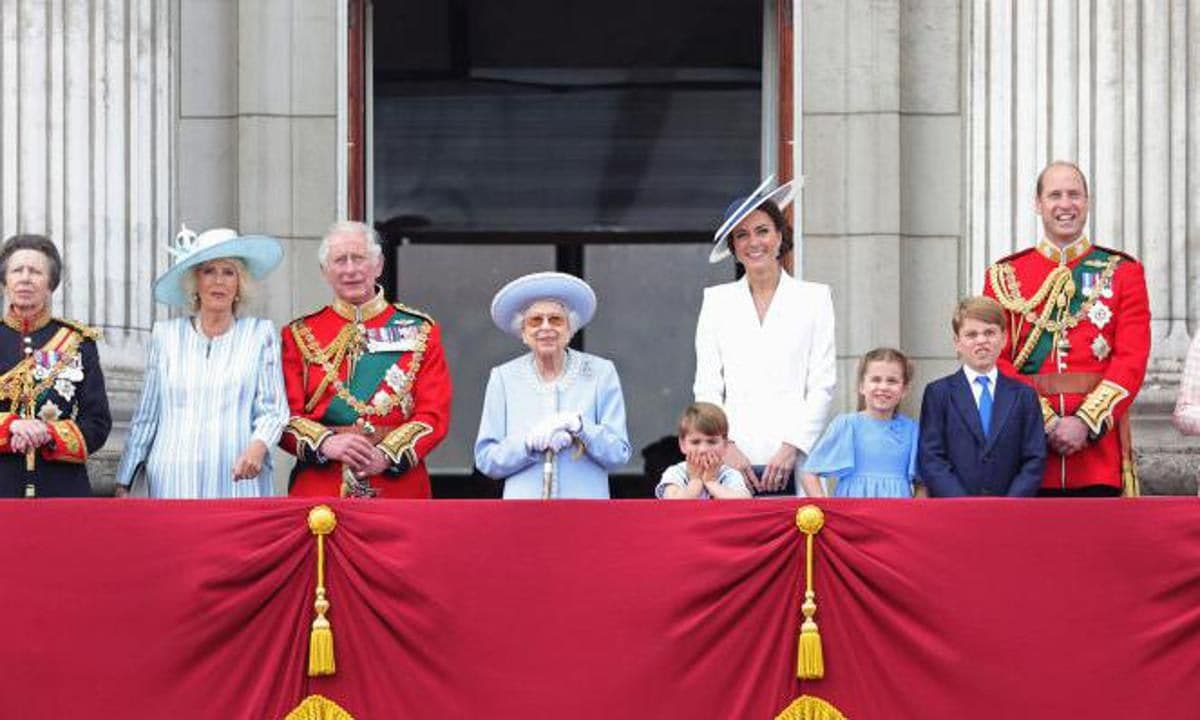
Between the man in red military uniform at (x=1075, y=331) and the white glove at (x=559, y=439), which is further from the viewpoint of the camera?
the man in red military uniform at (x=1075, y=331)

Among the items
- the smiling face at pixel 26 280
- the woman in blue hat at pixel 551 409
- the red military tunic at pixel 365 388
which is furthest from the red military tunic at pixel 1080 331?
the smiling face at pixel 26 280

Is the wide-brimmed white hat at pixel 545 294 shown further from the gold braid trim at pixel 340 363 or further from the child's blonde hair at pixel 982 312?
the child's blonde hair at pixel 982 312

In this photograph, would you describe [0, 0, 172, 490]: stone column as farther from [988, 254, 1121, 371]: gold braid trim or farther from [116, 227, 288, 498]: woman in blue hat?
[988, 254, 1121, 371]: gold braid trim

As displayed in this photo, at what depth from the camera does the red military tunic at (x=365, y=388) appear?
10953 mm

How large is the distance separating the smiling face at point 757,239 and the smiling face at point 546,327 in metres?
0.76

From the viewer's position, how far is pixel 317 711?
9875 mm

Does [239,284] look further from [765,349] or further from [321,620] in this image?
[765,349]

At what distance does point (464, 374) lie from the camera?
61.2 ft

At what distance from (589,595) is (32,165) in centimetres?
411

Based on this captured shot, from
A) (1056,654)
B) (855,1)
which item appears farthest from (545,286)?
(855,1)

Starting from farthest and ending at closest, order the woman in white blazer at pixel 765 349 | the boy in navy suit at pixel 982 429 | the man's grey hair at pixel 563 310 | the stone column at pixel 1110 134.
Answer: the stone column at pixel 1110 134 → the woman in white blazer at pixel 765 349 → the man's grey hair at pixel 563 310 → the boy in navy suit at pixel 982 429

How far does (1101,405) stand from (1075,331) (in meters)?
0.39

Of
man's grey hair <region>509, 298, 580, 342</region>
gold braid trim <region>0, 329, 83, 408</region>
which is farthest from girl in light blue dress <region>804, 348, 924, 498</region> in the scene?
gold braid trim <region>0, 329, 83, 408</region>

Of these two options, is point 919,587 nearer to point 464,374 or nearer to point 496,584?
point 496,584
